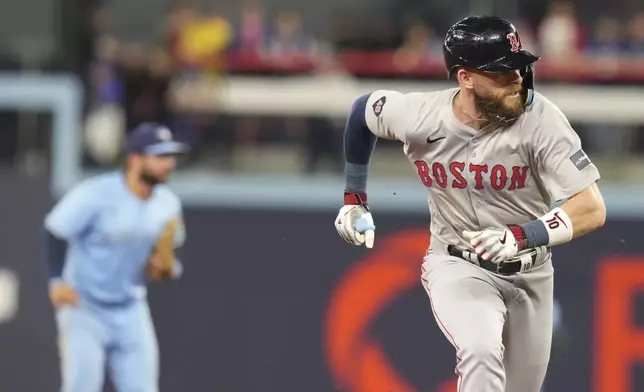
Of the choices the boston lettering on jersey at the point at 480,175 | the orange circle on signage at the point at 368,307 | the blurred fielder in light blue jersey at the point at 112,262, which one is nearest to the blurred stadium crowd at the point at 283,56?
the blurred fielder in light blue jersey at the point at 112,262

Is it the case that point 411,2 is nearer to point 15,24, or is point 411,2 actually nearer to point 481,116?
point 15,24

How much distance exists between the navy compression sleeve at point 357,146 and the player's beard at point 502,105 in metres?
0.68

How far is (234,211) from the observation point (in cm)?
799

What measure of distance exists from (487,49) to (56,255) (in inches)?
153

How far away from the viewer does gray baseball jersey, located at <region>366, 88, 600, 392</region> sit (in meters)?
4.58

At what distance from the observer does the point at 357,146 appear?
17.3 ft

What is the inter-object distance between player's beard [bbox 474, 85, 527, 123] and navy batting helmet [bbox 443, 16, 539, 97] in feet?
0.33

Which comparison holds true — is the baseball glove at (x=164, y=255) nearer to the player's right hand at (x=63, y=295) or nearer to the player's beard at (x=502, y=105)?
the player's right hand at (x=63, y=295)

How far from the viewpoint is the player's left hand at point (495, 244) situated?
4.39m

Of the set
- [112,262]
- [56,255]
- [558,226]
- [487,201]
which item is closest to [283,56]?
[112,262]

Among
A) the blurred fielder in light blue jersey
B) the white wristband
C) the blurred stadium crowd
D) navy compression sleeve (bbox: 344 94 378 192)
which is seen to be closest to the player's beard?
the white wristband

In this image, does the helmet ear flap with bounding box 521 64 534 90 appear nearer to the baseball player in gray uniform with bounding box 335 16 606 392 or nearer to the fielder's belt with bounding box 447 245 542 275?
the baseball player in gray uniform with bounding box 335 16 606 392

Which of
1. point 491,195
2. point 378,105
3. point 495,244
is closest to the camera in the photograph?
point 495,244

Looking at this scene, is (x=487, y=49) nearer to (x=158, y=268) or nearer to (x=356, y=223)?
(x=356, y=223)
